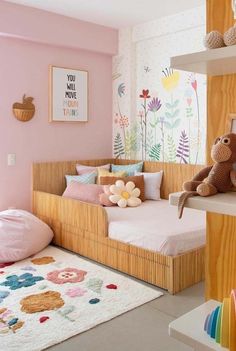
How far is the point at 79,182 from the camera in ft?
13.0

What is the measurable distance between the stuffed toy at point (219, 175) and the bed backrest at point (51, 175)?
127 inches

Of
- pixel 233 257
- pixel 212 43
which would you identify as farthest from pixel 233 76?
pixel 233 257

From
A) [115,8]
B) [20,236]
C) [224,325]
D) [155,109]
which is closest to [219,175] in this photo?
[224,325]

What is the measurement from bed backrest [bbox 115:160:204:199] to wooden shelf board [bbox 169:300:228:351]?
9.36 feet

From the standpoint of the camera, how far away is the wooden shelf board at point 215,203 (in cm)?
84

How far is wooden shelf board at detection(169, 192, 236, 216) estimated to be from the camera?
840 millimetres

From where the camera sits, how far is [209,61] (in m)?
0.93

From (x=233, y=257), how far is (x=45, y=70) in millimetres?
3450

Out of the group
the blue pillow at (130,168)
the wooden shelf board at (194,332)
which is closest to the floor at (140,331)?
the wooden shelf board at (194,332)

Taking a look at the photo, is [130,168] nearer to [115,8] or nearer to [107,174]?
[107,174]

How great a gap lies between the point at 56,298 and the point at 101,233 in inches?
31.2

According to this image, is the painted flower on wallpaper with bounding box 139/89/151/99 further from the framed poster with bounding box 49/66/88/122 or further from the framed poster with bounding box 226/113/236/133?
the framed poster with bounding box 226/113/236/133

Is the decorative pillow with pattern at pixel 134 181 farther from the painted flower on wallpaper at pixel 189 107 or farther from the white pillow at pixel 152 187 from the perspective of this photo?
the painted flower on wallpaper at pixel 189 107

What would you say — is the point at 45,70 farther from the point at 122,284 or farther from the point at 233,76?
the point at 233,76
